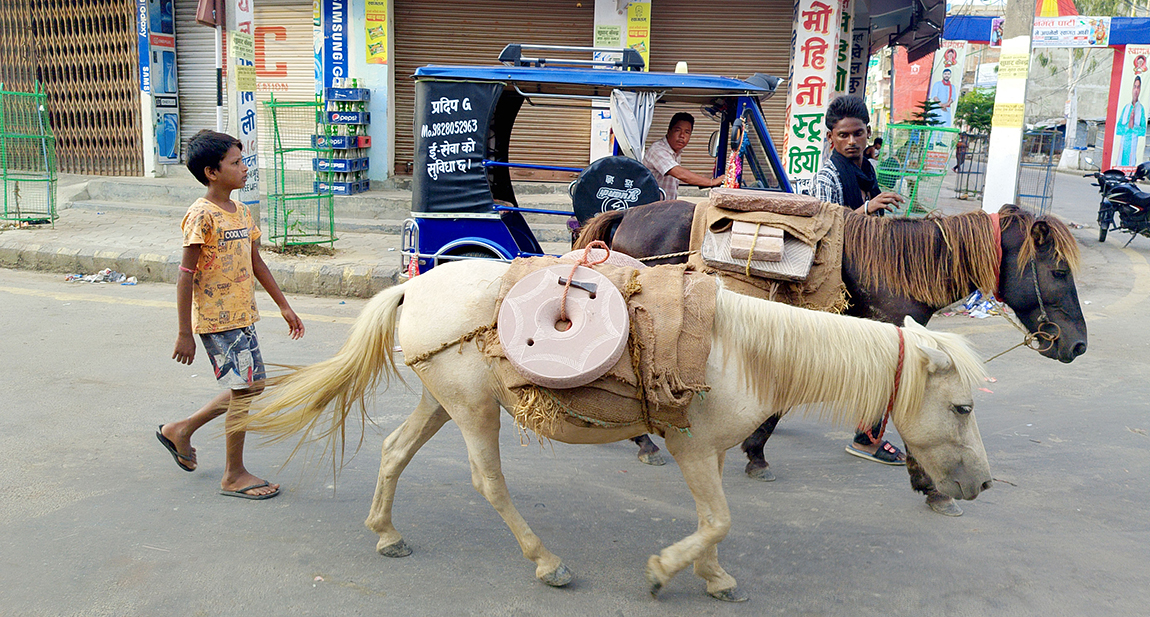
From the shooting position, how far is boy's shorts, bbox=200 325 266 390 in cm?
348

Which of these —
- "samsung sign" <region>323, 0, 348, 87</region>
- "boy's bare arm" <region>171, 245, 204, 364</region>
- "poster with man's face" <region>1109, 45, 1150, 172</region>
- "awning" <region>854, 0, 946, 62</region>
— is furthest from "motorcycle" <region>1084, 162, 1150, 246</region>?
"poster with man's face" <region>1109, 45, 1150, 172</region>

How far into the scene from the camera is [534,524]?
11.4 feet

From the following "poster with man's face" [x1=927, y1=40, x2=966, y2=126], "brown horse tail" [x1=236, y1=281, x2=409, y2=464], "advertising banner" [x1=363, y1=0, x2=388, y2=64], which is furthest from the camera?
"poster with man's face" [x1=927, y1=40, x2=966, y2=126]

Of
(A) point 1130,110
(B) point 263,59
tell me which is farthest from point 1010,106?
(A) point 1130,110

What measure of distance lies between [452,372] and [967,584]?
2.09 metres

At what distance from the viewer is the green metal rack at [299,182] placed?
8.94 meters

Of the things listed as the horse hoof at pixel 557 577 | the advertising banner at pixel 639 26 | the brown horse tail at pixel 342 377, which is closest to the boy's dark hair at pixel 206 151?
the brown horse tail at pixel 342 377

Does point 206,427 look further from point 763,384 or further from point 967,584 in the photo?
point 967,584

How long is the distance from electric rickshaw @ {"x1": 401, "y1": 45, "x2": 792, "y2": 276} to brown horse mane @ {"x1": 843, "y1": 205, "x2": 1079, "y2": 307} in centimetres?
128

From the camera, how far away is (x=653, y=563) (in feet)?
9.18

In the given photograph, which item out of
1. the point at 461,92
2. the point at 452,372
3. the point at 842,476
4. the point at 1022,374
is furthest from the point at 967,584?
the point at 461,92

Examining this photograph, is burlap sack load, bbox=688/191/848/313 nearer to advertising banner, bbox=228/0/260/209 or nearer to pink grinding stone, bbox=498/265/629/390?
pink grinding stone, bbox=498/265/629/390

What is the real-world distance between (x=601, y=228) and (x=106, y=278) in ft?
19.0

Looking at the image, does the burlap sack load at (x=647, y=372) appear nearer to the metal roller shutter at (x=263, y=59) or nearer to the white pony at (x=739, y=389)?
the white pony at (x=739, y=389)
